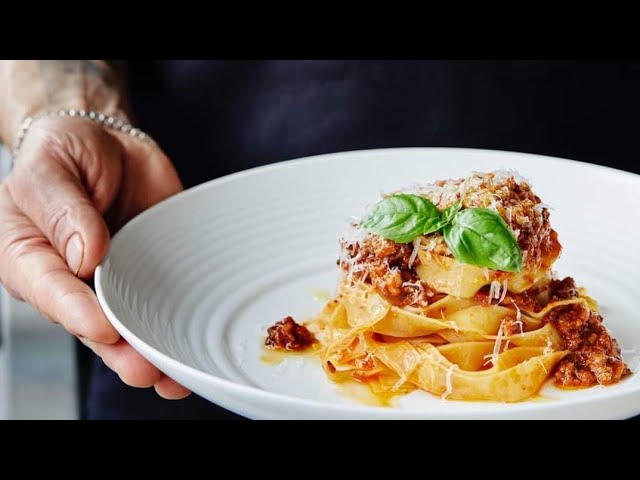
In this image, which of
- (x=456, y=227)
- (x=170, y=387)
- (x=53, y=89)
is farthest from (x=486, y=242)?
(x=53, y=89)

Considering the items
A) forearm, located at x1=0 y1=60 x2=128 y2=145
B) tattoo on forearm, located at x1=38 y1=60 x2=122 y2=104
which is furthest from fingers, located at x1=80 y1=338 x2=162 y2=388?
tattoo on forearm, located at x1=38 y1=60 x2=122 y2=104

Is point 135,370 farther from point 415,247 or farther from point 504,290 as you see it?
point 504,290

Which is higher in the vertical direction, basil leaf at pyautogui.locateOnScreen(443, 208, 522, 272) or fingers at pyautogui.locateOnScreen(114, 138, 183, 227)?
basil leaf at pyautogui.locateOnScreen(443, 208, 522, 272)

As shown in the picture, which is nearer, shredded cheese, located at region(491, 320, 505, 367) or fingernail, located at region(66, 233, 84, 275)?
shredded cheese, located at region(491, 320, 505, 367)

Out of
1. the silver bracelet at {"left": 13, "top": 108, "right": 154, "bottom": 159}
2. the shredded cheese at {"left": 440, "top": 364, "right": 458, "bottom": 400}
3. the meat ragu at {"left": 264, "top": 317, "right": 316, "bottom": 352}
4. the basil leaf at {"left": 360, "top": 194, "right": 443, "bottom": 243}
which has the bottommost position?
the meat ragu at {"left": 264, "top": 317, "right": 316, "bottom": 352}

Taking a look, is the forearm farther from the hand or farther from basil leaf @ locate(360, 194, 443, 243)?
basil leaf @ locate(360, 194, 443, 243)

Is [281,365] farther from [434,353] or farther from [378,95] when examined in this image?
[378,95]
